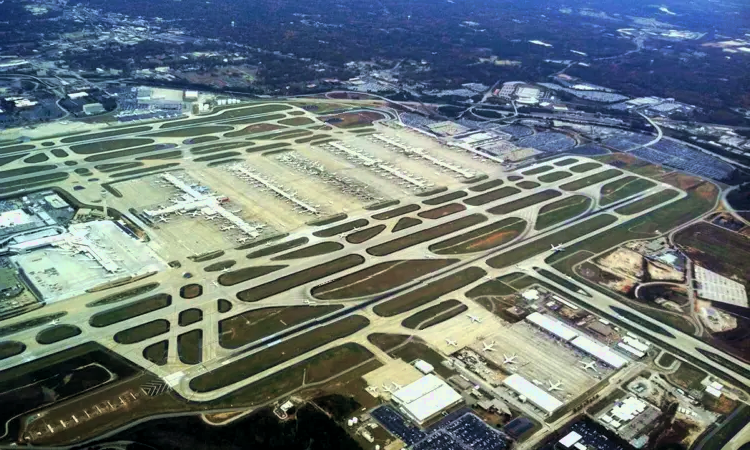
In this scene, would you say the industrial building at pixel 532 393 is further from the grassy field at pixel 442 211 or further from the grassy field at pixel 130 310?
the grassy field at pixel 130 310

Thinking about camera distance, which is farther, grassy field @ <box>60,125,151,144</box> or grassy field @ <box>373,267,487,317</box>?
grassy field @ <box>60,125,151,144</box>

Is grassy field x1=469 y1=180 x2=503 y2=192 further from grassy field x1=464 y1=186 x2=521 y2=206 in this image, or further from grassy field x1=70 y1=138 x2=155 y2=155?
grassy field x1=70 y1=138 x2=155 y2=155

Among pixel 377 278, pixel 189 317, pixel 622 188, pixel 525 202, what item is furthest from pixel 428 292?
pixel 622 188

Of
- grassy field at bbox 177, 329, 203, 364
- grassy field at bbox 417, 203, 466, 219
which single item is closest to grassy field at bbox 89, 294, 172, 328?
grassy field at bbox 177, 329, 203, 364

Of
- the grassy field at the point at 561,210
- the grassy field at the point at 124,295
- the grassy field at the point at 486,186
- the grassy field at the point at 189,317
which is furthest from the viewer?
the grassy field at the point at 486,186

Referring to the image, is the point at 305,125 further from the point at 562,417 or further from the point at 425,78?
the point at 562,417

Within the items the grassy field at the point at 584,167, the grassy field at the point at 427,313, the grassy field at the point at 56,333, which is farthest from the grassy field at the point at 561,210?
the grassy field at the point at 56,333
